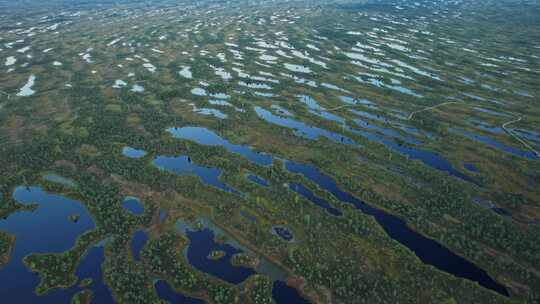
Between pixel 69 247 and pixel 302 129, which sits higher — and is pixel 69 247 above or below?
above

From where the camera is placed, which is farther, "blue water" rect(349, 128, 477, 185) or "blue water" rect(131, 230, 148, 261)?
"blue water" rect(349, 128, 477, 185)

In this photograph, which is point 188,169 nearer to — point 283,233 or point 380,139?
point 283,233

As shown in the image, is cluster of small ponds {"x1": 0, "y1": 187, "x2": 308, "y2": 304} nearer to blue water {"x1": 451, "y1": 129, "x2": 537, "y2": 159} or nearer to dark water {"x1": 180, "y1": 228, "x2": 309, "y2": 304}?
dark water {"x1": 180, "y1": 228, "x2": 309, "y2": 304}

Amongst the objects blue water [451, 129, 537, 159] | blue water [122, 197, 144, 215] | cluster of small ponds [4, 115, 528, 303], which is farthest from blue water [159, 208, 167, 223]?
blue water [451, 129, 537, 159]

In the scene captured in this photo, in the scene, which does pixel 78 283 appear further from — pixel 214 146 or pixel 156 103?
pixel 156 103

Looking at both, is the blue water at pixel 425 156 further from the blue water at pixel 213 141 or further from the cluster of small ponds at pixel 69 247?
the cluster of small ponds at pixel 69 247

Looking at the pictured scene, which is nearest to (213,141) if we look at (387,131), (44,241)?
(44,241)
